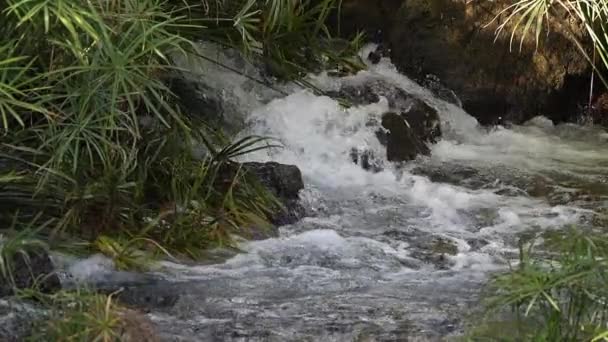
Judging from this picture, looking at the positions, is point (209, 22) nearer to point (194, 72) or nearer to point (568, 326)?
point (194, 72)

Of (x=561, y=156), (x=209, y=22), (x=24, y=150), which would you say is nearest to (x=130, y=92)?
(x=24, y=150)

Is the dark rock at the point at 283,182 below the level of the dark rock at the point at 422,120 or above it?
below

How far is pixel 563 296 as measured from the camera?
2.68m

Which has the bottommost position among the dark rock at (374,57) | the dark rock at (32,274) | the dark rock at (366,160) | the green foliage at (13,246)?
the dark rock at (32,274)

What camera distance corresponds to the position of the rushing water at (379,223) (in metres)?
3.67

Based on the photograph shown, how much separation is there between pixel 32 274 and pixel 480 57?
409cm

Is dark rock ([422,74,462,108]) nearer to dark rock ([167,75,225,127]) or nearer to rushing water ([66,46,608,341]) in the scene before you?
rushing water ([66,46,608,341])

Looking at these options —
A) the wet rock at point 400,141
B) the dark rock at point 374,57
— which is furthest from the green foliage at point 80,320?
the dark rock at point 374,57

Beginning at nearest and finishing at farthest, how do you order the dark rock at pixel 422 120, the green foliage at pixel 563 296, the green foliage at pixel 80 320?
the green foliage at pixel 563 296 → the green foliage at pixel 80 320 → the dark rock at pixel 422 120

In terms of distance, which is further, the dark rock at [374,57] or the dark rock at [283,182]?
the dark rock at [374,57]

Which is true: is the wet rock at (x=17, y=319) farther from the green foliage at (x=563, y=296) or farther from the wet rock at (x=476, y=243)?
the wet rock at (x=476, y=243)

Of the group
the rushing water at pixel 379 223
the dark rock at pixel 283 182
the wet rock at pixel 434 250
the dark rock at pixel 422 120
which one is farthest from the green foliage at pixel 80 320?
the dark rock at pixel 422 120

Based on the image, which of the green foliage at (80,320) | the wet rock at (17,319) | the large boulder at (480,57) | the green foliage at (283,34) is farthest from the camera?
the large boulder at (480,57)

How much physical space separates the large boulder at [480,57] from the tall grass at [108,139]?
2219 millimetres
